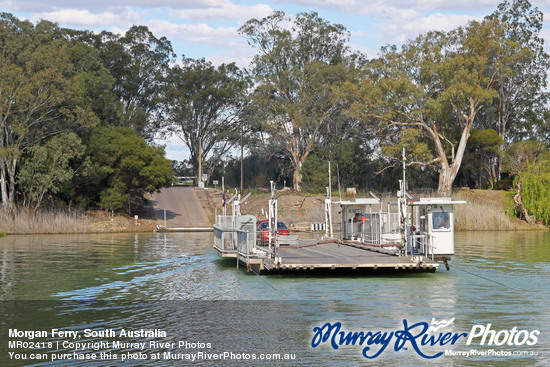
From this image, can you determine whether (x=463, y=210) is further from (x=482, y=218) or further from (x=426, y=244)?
(x=426, y=244)

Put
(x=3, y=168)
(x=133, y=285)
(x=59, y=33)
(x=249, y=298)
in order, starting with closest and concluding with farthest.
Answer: (x=249, y=298) → (x=133, y=285) → (x=3, y=168) → (x=59, y=33)

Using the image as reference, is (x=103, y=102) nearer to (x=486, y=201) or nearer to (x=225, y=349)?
(x=486, y=201)

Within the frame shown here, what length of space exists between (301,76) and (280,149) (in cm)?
886

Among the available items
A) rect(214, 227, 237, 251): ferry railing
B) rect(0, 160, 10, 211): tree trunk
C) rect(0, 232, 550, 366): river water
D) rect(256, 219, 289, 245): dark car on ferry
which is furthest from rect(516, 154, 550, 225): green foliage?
rect(0, 160, 10, 211): tree trunk

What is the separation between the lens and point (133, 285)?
2425 centimetres

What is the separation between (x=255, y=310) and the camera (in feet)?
61.9

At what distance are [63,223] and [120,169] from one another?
8.45m

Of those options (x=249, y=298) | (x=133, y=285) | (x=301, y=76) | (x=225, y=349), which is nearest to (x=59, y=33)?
(x=301, y=76)

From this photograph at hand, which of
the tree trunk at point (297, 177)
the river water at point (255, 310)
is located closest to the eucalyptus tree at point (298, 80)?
the tree trunk at point (297, 177)

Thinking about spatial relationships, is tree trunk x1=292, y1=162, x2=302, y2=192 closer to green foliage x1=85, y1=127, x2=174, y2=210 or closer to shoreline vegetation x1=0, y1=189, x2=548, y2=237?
shoreline vegetation x1=0, y1=189, x2=548, y2=237

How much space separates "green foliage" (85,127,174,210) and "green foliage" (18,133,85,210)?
3.23 metres

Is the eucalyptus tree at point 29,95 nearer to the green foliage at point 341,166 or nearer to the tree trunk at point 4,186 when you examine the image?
the tree trunk at point 4,186

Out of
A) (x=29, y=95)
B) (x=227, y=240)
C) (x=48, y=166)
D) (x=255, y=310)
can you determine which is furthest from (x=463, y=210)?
(x=255, y=310)

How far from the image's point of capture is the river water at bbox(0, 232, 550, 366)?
14312 millimetres
